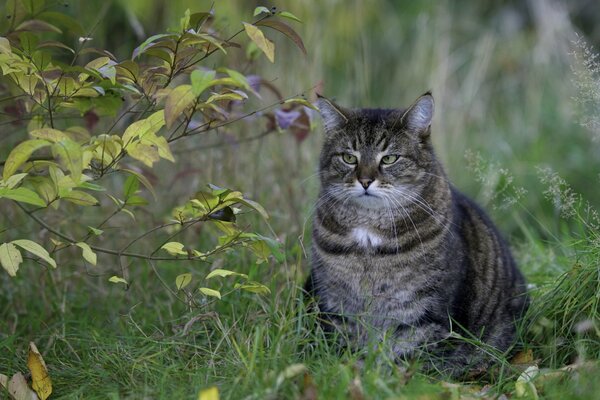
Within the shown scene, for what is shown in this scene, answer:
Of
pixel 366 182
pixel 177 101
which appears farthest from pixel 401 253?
pixel 177 101

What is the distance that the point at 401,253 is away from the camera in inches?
110

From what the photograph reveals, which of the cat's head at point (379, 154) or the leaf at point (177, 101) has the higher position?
the leaf at point (177, 101)

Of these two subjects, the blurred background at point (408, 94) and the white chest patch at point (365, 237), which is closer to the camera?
the white chest patch at point (365, 237)

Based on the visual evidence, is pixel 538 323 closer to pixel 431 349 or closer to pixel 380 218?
pixel 431 349

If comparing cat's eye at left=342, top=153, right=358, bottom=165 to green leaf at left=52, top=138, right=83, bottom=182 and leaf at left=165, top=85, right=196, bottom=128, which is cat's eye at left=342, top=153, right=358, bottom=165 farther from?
green leaf at left=52, top=138, right=83, bottom=182

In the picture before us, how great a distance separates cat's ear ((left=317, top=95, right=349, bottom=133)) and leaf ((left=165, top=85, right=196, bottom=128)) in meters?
0.87

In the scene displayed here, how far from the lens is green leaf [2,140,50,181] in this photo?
2.09m

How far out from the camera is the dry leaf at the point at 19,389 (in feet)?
7.93

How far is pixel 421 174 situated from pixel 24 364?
1.42 m

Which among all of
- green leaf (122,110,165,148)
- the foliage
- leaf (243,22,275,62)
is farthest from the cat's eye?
green leaf (122,110,165,148)

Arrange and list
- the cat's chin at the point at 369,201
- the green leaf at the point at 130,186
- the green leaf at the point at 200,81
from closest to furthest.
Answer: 1. the green leaf at the point at 200,81
2. the green leaf at the point at 130,186
3. the cat's chin at the point at 369,201

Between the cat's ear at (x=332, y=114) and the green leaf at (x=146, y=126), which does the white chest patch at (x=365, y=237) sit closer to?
the cat's ear at (x=332, y=114)

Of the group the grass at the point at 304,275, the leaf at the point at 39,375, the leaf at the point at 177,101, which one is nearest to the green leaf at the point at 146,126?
the leaf at the point at 177,101

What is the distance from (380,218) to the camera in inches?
112
